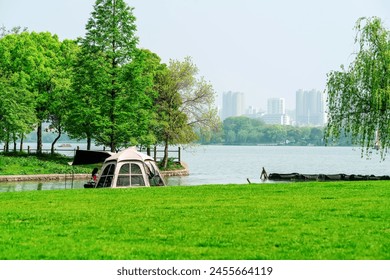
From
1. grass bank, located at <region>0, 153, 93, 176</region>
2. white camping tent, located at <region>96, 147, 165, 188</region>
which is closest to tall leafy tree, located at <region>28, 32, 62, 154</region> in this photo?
grass bank, located at <region>0, 153, 93, 176</region>

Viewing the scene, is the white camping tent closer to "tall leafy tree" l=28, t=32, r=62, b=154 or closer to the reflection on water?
the reflection on water

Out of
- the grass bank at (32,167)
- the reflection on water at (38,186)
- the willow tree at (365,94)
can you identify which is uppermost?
the willow tree at (365,94)

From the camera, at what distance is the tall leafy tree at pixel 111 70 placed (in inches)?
1998

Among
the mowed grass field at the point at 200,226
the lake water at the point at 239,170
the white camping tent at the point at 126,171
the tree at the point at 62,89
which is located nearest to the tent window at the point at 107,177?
the white camping tent at the point at 126,171

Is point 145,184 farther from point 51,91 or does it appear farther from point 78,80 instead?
point 51,91

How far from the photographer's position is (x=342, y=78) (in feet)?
129

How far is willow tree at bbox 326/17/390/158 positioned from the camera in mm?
37781

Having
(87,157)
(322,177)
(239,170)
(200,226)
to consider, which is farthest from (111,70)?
(200,226)

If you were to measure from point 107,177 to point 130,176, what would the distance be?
3.94 feet

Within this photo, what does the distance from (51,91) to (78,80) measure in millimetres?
10984

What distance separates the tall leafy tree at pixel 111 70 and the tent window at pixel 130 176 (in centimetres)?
1758

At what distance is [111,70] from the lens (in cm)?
5181

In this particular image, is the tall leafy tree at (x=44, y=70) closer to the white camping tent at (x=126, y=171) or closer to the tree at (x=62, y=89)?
the tree at (x=62, y=89)
